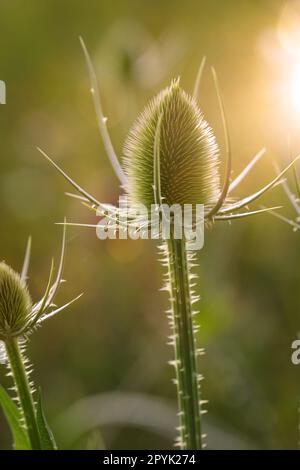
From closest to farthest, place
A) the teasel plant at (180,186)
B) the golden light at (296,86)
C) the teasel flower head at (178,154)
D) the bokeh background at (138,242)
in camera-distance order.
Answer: the teasel plant at (180,186), the teasel flower head at (178,154), the golden light at (296,86), the bokeh background at (138,242)

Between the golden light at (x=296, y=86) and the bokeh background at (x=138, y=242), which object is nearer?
the golden light at (x=296, y=86)

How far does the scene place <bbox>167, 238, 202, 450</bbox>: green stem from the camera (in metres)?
1.42

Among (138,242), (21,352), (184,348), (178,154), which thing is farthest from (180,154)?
(138,242)

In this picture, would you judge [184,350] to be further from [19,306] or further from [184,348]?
[19,306]

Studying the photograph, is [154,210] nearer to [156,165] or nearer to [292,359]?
[156,165]

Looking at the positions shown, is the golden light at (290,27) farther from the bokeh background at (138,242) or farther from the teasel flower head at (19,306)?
the teasel flower head at (19,306)

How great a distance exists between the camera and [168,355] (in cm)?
371

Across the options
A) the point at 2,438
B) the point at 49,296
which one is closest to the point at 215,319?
the point at 2,438

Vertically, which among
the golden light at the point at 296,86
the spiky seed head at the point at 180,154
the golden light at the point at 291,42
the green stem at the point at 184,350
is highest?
the golden light at the point at 291,42

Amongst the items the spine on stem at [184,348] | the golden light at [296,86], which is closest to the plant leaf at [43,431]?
the spine on stem at [184,348]

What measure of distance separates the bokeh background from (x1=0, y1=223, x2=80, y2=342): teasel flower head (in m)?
1.09

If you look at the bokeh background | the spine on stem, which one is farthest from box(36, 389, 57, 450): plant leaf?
the bokeh background

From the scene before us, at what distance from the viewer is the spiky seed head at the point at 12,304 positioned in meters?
1.46

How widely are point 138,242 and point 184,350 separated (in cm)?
275
